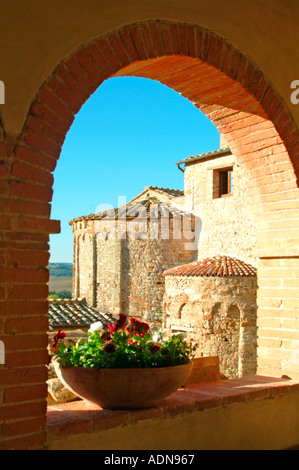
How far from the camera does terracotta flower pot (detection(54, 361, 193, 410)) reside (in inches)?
106

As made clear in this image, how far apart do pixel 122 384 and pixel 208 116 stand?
88.8 inches

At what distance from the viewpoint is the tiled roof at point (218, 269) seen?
44.5 feet

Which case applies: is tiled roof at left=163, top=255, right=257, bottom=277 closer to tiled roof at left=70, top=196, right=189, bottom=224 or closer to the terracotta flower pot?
tiled roof at left=70, top=196, right=189, bottom=224

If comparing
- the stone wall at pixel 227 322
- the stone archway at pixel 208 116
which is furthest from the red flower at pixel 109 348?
the stone wall at pixel 227 322

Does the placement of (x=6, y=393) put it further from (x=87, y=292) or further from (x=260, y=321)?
(x=87, y=292)

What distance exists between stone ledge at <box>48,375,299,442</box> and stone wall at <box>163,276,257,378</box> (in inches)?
379

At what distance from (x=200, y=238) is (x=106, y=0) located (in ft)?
47.9

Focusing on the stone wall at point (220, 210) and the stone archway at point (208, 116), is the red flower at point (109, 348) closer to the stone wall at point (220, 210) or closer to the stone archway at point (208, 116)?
the stone archway at point (208, 116)

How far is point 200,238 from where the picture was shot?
56.5 ft

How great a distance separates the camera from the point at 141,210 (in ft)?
61.8

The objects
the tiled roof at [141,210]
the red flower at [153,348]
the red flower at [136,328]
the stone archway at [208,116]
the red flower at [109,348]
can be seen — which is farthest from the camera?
the tiled roof at [141,210]

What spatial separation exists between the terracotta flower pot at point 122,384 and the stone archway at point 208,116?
334mm

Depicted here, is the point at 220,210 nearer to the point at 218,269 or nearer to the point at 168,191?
the point at 218,269

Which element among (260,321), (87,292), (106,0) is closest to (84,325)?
(87,292)
